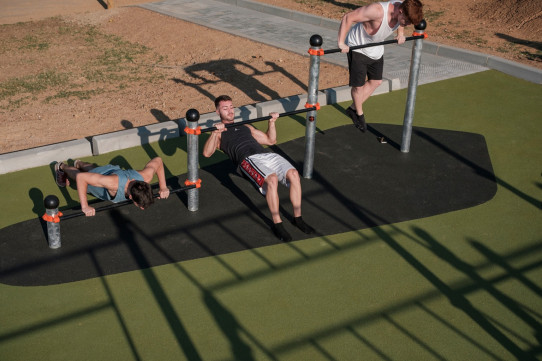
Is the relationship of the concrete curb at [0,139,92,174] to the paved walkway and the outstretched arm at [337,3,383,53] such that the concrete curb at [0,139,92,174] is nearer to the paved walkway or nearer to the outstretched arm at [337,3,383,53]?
the outstretched arm at [337,3,383,53]

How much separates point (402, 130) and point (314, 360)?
13.7ft

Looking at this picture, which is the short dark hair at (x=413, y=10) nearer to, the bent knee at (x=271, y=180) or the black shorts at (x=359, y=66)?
the black shorts at (x=359, y=66)

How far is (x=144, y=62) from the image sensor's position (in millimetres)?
11320

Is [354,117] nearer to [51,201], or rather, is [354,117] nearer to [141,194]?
[141,194]

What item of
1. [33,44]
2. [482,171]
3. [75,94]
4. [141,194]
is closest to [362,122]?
[482,171]

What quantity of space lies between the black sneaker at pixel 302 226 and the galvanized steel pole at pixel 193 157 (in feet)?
3.44

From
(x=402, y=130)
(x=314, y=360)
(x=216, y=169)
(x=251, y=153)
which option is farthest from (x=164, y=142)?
(x=314, y=360)

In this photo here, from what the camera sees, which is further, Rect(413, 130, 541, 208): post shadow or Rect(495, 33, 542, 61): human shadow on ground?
Rect(495, 33, 542, 61): human shadow on ground

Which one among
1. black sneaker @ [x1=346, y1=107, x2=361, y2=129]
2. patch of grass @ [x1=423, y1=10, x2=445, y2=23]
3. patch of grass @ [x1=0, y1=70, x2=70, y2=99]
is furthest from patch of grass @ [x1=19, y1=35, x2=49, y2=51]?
patch of grass @ [x1=423, y1=10, x2=445, y2=23]

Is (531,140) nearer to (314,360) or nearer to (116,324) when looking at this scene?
(314,360)

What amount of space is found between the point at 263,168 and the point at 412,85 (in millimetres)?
2376

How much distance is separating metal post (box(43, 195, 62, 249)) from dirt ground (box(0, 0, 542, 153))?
2.48 m

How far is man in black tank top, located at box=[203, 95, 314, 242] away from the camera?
6293 mm

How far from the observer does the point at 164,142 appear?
8.27 metres
